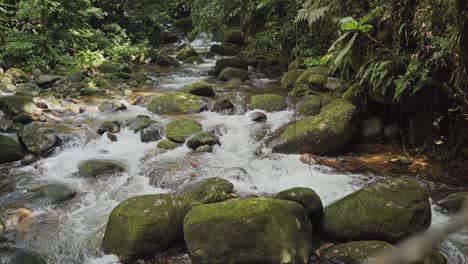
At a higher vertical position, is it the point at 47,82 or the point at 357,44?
the point at 357,44

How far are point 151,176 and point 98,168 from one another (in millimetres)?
1002

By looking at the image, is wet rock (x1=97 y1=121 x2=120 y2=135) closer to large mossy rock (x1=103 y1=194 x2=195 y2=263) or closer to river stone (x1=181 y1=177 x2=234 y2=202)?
river stone (x1=181 y1=177 x2=234 y2=202)

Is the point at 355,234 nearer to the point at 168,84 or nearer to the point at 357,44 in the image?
the point at 357,44

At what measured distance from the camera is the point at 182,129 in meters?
8.95

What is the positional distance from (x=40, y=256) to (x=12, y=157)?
3.51m

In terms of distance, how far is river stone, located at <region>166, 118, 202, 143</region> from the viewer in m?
8.67

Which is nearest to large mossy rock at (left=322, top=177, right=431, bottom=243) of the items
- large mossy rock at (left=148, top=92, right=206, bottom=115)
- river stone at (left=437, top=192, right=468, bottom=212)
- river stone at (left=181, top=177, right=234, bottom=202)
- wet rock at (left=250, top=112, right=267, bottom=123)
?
river stone at (left=437, top=192, right=468, bottom=212)

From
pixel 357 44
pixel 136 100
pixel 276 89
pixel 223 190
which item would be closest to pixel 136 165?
pixel 223 190

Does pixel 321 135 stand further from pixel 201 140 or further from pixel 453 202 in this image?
pixel 453 202

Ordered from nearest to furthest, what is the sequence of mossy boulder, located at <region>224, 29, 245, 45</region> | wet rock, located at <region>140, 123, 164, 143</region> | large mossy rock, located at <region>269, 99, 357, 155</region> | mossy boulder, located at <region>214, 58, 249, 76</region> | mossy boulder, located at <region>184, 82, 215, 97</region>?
1. large mossy rock, located at <region>269, 99, 357, 155</region>
2. wet rock, located at <region>140, 123, 164, 143</region>
3. mossy boulder, located at <region>184, 82, 215, 97</region>
4. mossy boulder, located at <region>214, 58, 249, 76</region>
5. mossy boulder, located at <region>224, 29, 245, 45</region>

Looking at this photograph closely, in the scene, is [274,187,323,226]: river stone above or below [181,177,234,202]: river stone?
above

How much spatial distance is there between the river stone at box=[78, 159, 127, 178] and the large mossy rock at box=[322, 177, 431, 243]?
391 cm

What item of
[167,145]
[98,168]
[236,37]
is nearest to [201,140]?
[167,145]

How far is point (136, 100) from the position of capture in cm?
1134
